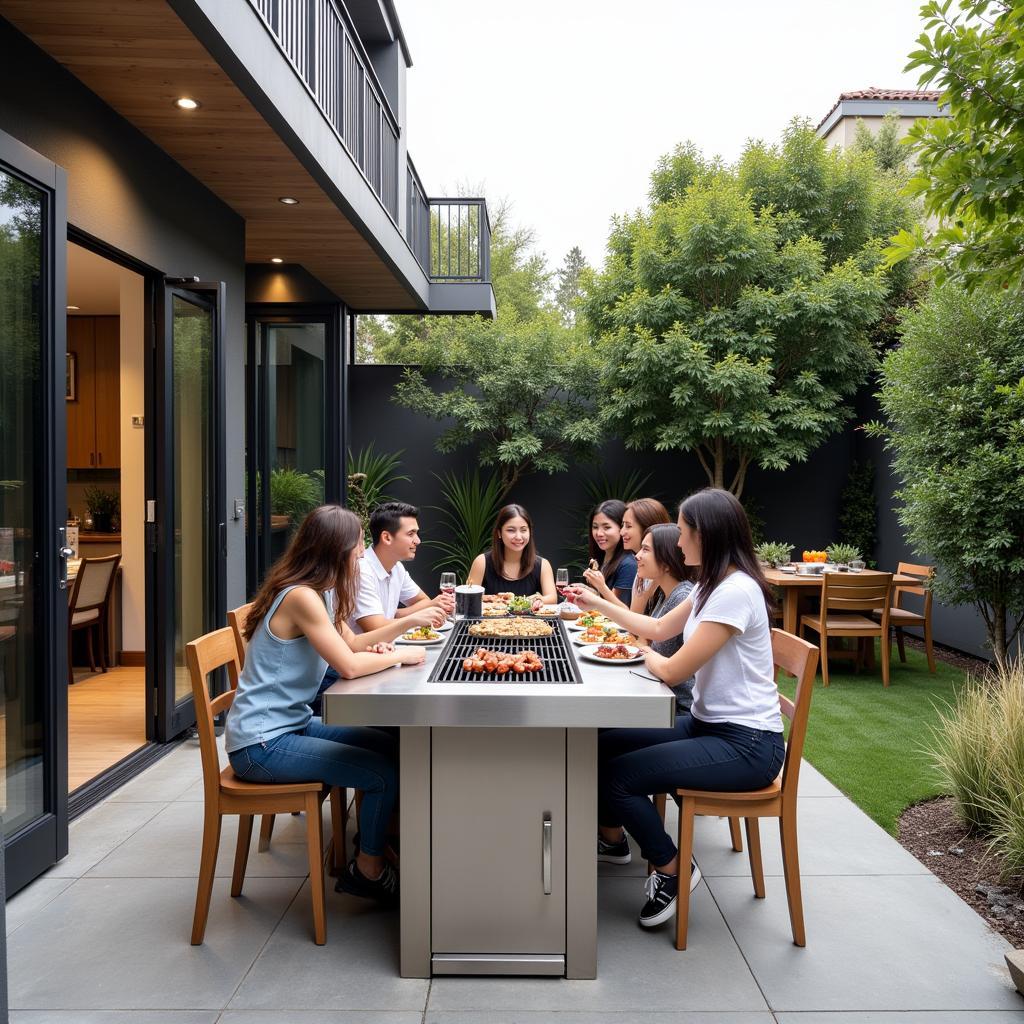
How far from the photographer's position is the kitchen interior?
4961 millimetres

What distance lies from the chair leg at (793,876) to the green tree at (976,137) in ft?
5.91

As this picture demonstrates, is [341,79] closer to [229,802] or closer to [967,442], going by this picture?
[967,442]

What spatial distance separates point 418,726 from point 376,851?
2.09 feet

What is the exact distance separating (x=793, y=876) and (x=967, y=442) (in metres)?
3.76

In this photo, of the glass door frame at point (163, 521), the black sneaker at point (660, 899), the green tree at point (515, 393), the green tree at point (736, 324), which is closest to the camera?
the black sneaker at point (660, 899)

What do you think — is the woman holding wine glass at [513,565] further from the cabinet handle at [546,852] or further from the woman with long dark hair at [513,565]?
the cabinet handle at [546,852]

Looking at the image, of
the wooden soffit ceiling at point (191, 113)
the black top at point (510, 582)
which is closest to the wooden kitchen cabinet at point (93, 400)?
the wooden soffit ceiling at point (191, 113)

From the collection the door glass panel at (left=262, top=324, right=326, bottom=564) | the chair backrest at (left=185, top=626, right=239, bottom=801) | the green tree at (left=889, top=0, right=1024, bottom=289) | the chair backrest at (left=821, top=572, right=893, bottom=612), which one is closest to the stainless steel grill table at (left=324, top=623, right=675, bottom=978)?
the chair backrest at (left=185, top=626, right=239, bottom=801)

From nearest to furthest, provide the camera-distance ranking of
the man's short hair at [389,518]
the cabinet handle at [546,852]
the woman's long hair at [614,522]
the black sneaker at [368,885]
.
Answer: the cabinet handle at [546,852], the black sneaker at [368,885], the man's short hair at [389,518], the woman's long hair at [614,522]

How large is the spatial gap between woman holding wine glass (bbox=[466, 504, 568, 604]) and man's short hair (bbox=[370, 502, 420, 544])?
954mm

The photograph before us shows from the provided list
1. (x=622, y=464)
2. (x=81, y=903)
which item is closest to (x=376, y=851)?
(x=81, y=903)

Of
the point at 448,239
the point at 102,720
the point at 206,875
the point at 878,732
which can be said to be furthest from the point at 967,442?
the point at 448,239

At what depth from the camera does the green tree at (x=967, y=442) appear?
5078 mm

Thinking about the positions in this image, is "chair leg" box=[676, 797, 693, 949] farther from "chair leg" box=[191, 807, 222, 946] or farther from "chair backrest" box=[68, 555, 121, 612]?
"chair backrest" box=[68, 555, 121, 612]
